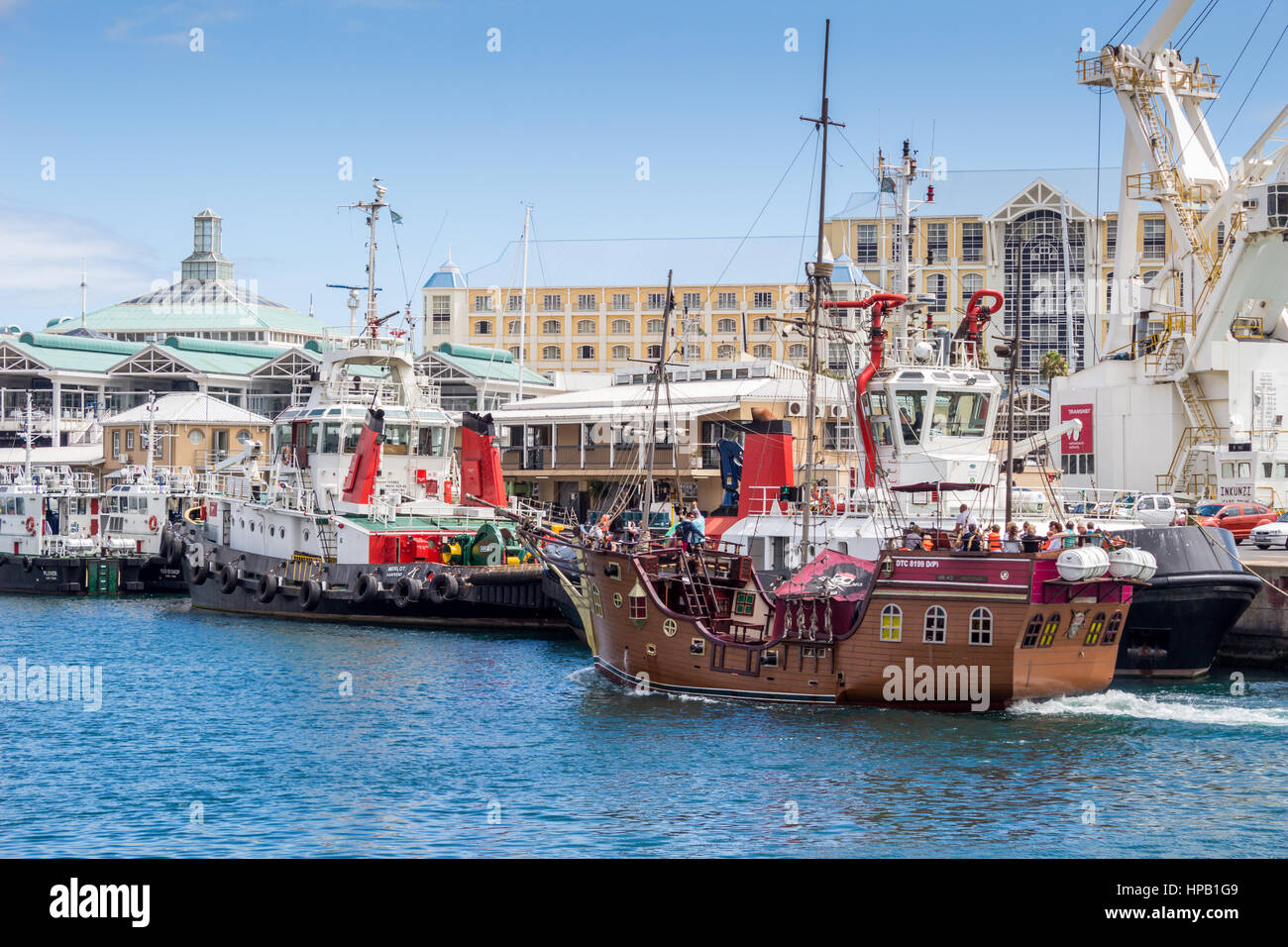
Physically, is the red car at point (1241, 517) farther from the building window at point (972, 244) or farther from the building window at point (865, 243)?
the building window at point (865, 243)

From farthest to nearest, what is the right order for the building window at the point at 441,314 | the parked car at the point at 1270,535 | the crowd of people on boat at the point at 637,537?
the building window at the point at 441,314 < the parked car at the point at 1270,535 < the crowd of people on boat at the point at 637,537

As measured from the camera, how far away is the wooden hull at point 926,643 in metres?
26.7

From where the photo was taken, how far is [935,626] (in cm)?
2698

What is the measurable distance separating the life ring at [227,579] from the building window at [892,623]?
29.2 meters

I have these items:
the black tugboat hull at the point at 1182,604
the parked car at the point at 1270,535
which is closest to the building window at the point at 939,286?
the parked car at the point at 1270,535

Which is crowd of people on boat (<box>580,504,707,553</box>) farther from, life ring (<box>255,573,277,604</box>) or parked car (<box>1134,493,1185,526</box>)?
life ring (<box>255,573,277,604</box>)

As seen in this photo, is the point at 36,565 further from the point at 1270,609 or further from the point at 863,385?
the point at 1270,609

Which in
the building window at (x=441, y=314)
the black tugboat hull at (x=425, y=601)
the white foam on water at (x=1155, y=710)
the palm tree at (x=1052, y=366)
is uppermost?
the building window at (x=441, y=314)

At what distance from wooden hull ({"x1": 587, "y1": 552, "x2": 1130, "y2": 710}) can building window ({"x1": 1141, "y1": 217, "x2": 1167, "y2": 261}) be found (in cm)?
6754

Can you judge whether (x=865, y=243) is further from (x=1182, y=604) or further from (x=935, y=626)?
(x=935, y=626)

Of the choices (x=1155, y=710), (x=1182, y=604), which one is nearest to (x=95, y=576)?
(x=1182, y=604)

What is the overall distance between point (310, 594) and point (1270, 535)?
28.8 m
